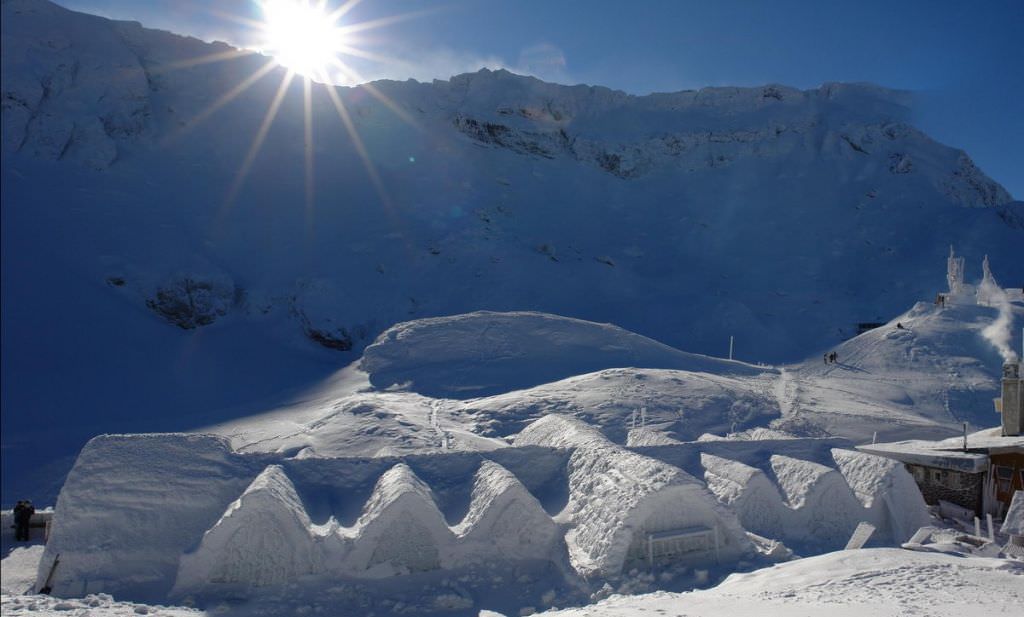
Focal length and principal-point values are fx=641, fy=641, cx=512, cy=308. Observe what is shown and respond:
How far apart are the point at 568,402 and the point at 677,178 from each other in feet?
137

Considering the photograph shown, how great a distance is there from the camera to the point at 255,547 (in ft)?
27.5

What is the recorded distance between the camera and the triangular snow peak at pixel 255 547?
322 inches

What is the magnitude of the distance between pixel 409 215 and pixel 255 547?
36.7 m

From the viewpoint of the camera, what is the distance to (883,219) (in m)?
48.6

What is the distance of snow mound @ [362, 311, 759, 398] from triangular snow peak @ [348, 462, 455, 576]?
1027cm

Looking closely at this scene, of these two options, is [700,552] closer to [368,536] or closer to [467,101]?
[368,536]

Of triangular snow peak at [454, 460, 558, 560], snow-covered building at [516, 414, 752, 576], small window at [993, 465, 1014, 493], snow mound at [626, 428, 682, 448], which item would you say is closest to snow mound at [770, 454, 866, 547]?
snow-covered building at [516, 414, 752, 576]

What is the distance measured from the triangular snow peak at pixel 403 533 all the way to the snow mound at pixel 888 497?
26.1 feet

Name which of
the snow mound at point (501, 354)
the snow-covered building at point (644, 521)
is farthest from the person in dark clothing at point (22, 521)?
the snow mound at point (501, 354)

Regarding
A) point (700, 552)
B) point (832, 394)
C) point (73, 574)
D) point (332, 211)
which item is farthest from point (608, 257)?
point (73, 574)

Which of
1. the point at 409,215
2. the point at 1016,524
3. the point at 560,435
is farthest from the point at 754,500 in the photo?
the point at 409,215

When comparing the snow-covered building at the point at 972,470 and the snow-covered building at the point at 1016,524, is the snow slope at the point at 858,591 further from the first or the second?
the snow-covered building at the point at 972,470

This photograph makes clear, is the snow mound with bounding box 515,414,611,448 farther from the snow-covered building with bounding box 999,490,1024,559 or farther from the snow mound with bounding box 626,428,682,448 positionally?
the snow-covered building with bounding box 999,490,1024,559

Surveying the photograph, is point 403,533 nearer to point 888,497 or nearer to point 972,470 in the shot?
point 888,497
